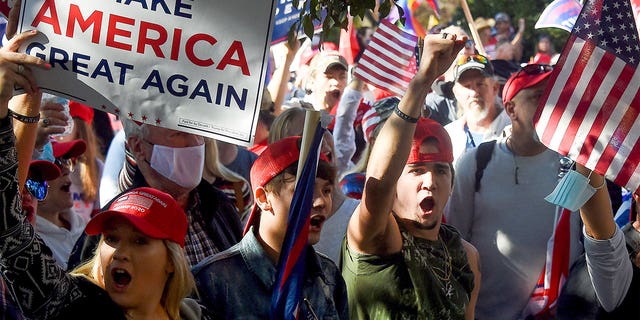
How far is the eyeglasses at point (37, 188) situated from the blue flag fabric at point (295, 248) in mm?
1548

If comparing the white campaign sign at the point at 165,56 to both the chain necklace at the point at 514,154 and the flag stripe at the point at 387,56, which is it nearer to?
the chain necklace at the point at 514,154

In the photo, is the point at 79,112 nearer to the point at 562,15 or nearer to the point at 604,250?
the point at 562,15

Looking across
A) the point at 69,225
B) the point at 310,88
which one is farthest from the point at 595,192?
the point at 310,88

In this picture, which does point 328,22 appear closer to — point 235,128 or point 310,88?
point 235,128

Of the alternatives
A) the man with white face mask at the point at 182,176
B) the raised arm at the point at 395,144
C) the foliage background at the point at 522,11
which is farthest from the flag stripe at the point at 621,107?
the foliage background at the point at 522,11

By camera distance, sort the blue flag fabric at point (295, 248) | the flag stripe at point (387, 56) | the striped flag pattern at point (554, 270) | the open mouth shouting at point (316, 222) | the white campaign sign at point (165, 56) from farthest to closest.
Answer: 1. the flag stripe at point (387, 56)
2. the striped flag pattern at point (554, 270)
3. the open mouth shouting at point (316, 222)
4. the blue flag fabric at point (295, 248)
5. the white campaign sign at point (165, 56)

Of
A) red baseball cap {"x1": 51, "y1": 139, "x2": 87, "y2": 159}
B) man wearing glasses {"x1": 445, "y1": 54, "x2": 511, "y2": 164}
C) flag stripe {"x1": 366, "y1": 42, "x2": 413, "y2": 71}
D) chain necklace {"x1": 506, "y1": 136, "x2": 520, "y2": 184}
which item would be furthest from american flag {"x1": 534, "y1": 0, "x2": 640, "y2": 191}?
flag stripe {"x1": 366, "y1": 42, "x2": 413, "y2": 71}

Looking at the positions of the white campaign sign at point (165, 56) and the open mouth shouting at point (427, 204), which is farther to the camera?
the open mouth shouting at point (427, 204)

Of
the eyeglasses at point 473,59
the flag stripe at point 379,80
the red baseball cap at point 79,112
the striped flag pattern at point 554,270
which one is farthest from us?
the flag stripe at point 379,80

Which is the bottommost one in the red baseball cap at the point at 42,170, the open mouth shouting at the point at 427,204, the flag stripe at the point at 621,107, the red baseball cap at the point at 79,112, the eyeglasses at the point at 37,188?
the red baseball cap at the point at 79,112

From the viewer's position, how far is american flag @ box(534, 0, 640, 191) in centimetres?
553

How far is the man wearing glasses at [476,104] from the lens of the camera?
28.4 feet

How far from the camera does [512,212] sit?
6973 millimetres

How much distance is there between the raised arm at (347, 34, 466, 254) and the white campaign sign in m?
0.66
